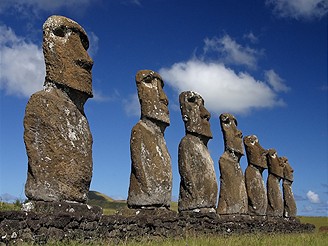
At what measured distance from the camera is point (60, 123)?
10.3 metres

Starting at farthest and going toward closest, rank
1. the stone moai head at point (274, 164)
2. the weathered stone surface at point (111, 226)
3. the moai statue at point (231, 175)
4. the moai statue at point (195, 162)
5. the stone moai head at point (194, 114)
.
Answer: the stone moai head at point (274, 164) < the moai statue at point (231, 175) < the stone moai head at point (194, 114) < the moai statue at point (195, 162) < the weathered stone surface at point (111, 226)

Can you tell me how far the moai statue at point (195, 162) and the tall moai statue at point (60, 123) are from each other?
5496mm

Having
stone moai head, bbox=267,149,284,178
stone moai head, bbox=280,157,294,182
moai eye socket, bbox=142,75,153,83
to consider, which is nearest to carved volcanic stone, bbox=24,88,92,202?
moai eye socket, bbox=142,75,153,83

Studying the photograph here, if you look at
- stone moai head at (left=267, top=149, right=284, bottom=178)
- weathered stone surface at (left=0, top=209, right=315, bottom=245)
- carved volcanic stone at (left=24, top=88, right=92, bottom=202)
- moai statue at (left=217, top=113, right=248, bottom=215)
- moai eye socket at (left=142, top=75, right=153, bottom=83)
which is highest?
stone moai head at (left=267, top=149, right=284, bottom=178)

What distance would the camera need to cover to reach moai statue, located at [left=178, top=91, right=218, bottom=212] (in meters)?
15.6

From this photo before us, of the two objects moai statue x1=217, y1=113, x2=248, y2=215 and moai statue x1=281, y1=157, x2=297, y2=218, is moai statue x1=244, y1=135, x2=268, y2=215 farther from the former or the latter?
moai statue x1=281, y1=157, x2=297, y2=218

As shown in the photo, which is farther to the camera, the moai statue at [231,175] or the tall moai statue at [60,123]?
the moai statue at [231,175]

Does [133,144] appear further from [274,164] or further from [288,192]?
[288,192]

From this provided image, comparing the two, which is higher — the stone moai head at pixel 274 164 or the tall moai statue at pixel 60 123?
the stone moai head at pixel 274 164

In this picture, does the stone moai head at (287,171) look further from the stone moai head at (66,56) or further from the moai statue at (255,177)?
the stone moai head at (66,56)

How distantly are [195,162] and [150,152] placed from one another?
2.70 metres

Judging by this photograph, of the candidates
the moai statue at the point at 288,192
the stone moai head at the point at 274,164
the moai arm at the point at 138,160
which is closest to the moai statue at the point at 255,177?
the stone moai head at the point at 274,164

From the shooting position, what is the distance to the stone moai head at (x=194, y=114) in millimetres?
16625

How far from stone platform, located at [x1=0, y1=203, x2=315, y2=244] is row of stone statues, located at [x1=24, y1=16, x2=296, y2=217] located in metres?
0.32
